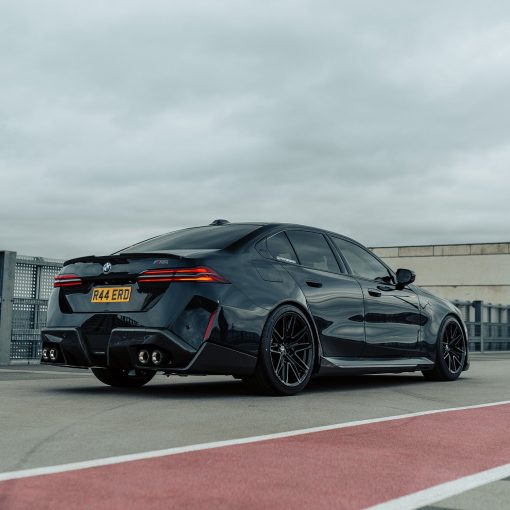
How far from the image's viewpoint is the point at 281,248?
7.49m

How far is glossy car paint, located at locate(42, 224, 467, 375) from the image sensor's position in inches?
256

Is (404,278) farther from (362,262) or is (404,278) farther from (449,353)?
(449,353)

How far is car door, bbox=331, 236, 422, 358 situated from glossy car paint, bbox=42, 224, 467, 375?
16cm

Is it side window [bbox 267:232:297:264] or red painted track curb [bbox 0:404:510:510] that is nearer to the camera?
red painted track curb [bbox 0:404:510:510]

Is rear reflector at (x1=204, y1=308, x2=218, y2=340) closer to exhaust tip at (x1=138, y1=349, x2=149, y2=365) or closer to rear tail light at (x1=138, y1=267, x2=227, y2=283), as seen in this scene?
rear tail light at (x1=138, y1=267, x2=227, y2=283)

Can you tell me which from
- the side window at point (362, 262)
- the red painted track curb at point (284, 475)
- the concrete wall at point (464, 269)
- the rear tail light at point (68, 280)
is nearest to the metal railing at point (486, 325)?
the side window at point (362, 262)

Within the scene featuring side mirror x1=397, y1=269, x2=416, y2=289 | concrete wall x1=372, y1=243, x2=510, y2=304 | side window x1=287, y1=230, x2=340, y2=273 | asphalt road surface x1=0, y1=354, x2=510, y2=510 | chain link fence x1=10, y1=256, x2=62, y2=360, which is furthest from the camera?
concrete wall x1=372, y1=243, x2=510, y2=304

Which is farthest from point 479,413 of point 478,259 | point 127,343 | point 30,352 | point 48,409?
point 478,259

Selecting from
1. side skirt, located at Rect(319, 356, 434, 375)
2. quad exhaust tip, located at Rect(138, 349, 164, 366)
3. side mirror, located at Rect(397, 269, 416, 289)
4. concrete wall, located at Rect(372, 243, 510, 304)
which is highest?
concrete wall, located at Rect(372, 243, 510, 304)

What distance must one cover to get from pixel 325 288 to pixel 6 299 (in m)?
5.99

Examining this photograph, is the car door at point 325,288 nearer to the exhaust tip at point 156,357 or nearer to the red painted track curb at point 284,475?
the exhaust tip at point 156,357

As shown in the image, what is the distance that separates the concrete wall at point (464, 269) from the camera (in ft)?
161

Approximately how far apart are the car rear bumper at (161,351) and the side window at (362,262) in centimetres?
201

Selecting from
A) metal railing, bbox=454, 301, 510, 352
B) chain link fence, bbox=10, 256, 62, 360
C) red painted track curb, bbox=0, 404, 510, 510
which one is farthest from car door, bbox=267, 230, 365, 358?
metal railing, bbox=454, 301, 510, 352
